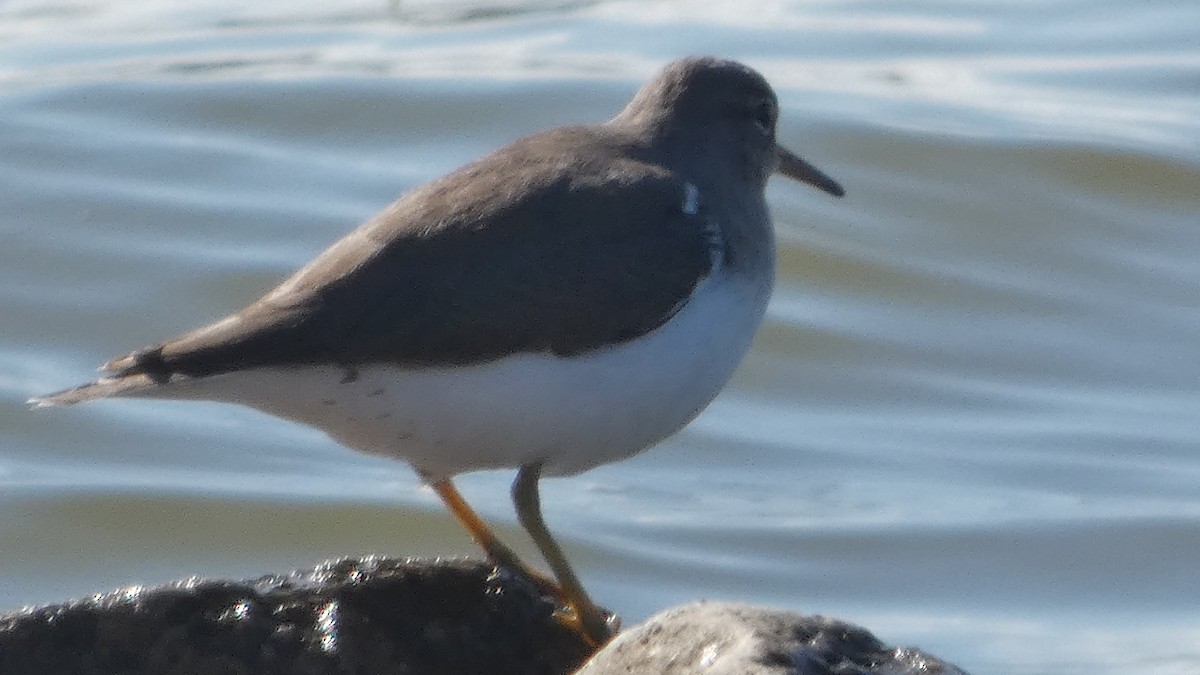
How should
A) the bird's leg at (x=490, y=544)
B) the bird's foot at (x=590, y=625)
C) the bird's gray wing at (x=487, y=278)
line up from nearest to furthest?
1. the bird's gray wing at (x=487, y=278)
2. the bird's foot at (x=590, y=625)
3. the bird's leg at (x=490, y=544)

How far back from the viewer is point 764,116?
23.9ft

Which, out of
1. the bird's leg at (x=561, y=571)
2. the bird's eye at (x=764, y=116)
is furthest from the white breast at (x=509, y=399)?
the bird's eye at (x=764, y=116)

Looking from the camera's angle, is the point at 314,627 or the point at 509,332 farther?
the point at 509,332

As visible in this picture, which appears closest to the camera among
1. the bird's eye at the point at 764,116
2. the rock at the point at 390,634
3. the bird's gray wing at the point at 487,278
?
the rock at the point at 390,634

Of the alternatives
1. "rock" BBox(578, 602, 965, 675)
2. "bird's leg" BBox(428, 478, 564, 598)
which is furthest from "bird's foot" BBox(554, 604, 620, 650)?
"rock" BBox(578, 602, 965, 675)

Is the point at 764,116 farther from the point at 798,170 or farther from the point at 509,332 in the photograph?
the point at 509,332

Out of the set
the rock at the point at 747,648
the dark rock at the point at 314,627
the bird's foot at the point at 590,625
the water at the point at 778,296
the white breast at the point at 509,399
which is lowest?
the water at the point at 778,296

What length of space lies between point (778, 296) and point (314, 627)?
269 inches

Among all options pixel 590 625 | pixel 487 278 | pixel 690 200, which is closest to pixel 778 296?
pixel 690 200

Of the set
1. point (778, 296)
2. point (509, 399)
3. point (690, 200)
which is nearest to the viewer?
point (509, 399)

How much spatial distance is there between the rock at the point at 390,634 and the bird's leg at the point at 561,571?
64mm

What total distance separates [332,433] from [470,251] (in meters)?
0.68

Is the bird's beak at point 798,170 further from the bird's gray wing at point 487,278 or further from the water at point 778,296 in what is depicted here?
the water at point 778,296

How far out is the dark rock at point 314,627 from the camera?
5.07 metres
